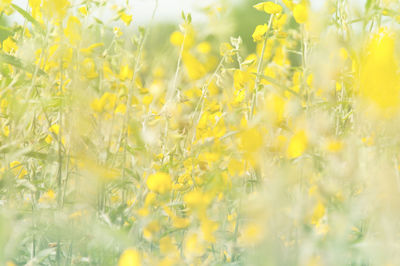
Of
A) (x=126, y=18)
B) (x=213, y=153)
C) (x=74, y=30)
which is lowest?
(x=213, y=153)

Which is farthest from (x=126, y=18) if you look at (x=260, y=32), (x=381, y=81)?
(x=381, y=81)

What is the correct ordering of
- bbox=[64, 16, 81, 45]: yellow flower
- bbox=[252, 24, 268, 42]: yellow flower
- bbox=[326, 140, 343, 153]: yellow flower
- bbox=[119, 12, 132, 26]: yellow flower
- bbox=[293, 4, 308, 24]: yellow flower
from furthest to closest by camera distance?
bbox=[119, 12, 132, 26]: yellow flower → bbox=[252, 24, 268, 42]: yellow flower → bbox=[64, 16, 81, 45]: yellow flower → bbox=[293, 4, 308, 24]: yellow flower → bbox=[326, 140, 343, 153]: yellow flower

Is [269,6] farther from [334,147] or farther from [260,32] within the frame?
[334,147]

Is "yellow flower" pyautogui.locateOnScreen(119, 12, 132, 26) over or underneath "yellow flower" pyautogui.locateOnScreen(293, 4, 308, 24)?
over

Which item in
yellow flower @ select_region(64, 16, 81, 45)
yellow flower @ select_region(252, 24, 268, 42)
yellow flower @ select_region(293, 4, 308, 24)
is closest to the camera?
yellow flower @ select_region(293, 4, 308, 24)

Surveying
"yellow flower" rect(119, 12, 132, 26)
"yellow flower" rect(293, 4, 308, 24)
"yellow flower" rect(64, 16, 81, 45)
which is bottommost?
"yellow flower" rect(64, 16, 81, 45)

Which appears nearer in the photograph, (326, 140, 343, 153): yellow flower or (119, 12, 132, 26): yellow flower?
(326, 140, 343, 153): yellow flower

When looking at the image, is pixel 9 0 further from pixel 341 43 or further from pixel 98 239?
pixel 341 43

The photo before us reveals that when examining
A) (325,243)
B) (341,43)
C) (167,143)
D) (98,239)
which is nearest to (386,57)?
(325,243)

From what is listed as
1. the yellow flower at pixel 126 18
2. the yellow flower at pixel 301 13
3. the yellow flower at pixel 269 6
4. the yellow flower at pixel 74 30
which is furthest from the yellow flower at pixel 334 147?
the yellow flower at pixel 126 18

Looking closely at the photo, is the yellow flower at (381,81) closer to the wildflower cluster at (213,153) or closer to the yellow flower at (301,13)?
the wildflower cluster at (213,153)

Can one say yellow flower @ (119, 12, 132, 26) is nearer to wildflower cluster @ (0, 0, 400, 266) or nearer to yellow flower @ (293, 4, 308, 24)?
wildflower cluster @ (0, 0, 400, 266)

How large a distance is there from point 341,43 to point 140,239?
691 mm

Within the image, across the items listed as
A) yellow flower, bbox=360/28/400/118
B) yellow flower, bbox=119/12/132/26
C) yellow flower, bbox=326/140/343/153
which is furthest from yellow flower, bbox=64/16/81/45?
yellow flower, bbox=360/28/400/118
